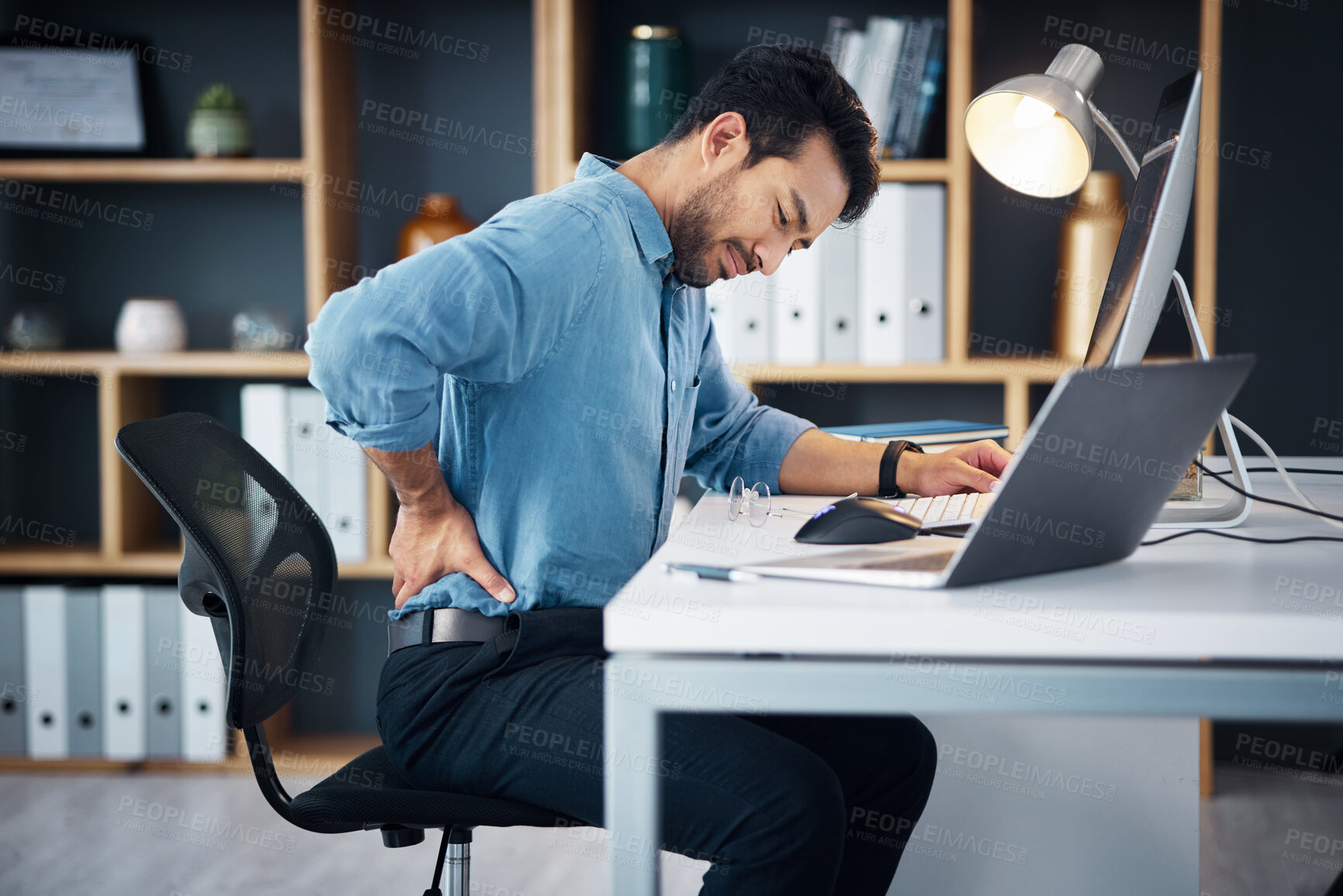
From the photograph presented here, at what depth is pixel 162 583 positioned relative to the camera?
253 cm

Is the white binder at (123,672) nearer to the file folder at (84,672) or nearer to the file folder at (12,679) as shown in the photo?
the file folder at (84,672)

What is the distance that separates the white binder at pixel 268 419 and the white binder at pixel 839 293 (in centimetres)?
111

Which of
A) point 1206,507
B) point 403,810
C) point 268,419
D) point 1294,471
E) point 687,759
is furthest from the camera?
point 268,419

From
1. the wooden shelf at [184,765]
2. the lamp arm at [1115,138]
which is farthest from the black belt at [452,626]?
the wooden shelf at [184,765]

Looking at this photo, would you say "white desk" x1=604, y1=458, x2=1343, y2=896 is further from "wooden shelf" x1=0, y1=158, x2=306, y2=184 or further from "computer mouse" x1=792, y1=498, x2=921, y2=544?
"wooden shelf" x1=0, y1=158, x2=306, y2=184

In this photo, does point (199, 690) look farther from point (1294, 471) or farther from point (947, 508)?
point (1294, 471)

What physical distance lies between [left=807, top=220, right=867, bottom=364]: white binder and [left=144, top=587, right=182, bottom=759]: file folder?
4.71 ft

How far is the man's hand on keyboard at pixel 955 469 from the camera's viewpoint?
1.30 meters

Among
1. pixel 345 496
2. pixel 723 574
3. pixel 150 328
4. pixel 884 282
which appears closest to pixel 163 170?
pixel 150 328

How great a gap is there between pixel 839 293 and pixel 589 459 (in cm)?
125

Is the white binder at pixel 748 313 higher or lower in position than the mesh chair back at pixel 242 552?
higher

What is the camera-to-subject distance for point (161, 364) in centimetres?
238

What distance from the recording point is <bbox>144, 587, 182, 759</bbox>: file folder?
7.80 ft

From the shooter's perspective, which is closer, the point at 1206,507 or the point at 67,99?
the point at 1206,507
